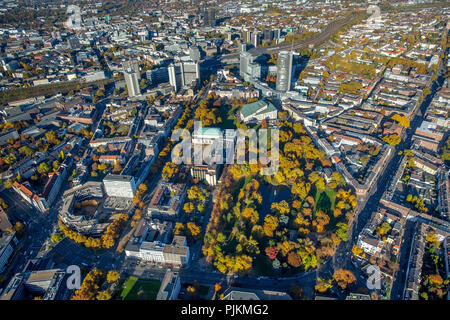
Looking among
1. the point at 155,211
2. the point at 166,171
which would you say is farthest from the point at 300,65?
the point at 155,211

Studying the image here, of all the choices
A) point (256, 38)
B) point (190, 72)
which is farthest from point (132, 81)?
point (256, 38)

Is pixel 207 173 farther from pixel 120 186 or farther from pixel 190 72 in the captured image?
pixel 190 72

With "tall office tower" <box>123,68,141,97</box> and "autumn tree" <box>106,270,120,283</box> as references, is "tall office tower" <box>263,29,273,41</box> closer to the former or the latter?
"tall office tower" <box>123,68,141,97</box>

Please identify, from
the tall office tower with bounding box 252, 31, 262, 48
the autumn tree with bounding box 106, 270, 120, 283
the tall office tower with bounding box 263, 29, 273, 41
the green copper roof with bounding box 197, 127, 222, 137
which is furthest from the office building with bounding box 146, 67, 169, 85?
the autumn tree with bounding box 106, 270, 120, 283

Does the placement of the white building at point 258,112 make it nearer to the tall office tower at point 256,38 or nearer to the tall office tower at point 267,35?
the tall office tower at point 256,38

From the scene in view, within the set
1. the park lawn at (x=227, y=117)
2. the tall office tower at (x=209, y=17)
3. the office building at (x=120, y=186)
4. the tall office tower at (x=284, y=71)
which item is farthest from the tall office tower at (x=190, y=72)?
the tall office tower at (x=209, y=17)

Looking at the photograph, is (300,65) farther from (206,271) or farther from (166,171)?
(206,271)
